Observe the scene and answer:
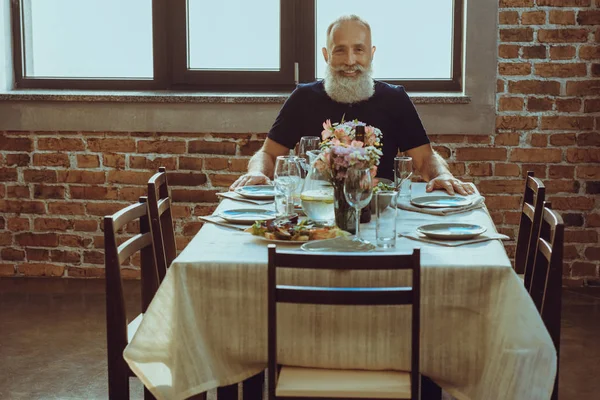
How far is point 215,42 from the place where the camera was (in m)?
4.67

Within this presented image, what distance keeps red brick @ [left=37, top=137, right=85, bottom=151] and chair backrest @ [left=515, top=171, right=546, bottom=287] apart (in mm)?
2450

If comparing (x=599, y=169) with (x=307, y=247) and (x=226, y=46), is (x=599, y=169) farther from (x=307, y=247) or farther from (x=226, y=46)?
(x=307, y=247)

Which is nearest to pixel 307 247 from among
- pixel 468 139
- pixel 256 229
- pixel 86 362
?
pixel 256 229

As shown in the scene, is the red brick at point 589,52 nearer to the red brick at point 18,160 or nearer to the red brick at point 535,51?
the red brick at point 535,51

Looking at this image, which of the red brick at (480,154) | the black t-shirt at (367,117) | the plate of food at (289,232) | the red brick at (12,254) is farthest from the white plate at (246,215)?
the red brick at (12,254)

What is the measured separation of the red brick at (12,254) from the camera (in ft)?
15.6

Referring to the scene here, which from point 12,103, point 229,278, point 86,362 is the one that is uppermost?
point 12,103

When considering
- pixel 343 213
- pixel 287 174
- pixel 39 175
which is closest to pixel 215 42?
pixel 39 175

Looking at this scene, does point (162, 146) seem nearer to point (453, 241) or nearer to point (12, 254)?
point (12, 254)

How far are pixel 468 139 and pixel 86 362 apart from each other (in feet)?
7.22

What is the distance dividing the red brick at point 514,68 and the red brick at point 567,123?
26 centimetres

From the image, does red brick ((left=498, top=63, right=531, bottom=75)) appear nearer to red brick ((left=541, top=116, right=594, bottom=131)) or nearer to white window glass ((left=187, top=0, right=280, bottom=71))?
red brick ((left=541, top=116, right=594, bottom=131))

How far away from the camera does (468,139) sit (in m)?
4.44

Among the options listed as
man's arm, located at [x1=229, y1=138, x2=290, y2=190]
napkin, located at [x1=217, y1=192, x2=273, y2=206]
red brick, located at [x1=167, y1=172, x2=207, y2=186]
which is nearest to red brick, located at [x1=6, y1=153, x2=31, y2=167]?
red brick, located at [x1=167, y1=172, x2=207, y2=186]
